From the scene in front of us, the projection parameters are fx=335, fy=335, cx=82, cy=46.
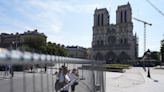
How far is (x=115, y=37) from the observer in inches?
6476

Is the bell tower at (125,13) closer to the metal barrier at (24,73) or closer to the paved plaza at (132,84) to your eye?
the paved plaza at (132,84)

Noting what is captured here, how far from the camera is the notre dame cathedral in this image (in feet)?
517

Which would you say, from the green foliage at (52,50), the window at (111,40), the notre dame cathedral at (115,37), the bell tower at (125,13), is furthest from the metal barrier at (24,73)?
the window at (111,40)

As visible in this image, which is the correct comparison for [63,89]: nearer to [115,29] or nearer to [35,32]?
[35,32]

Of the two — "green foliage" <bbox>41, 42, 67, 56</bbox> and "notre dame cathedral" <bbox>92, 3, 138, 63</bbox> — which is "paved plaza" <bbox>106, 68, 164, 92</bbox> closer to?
"green foliage" <bbox>41, 42, 67, 56</bbox>

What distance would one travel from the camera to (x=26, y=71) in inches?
123

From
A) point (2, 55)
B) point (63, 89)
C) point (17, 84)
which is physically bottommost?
point (63, 89)

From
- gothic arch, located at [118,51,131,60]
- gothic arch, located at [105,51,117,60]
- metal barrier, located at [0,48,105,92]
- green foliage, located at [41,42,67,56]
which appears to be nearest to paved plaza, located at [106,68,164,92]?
green foliage, located at [41,42,67,56]

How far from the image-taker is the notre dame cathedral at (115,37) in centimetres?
15750

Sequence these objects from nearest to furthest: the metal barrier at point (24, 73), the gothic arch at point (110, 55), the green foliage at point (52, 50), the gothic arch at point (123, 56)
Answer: the metal barrier at point (24, 73)
the green foliage at point (52, 50)
the gothic arch at point (123, 56)
the gothic arch at point (110, 55)

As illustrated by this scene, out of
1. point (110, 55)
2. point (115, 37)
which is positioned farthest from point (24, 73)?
point (110, 55)

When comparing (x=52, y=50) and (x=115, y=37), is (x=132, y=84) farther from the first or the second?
(x=115, y=37)

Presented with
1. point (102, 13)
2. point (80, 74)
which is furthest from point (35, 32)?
point (80, 74)

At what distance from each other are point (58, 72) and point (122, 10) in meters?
156
